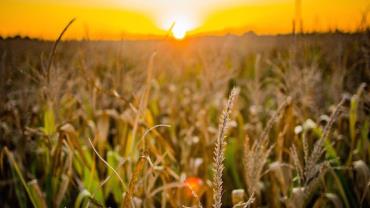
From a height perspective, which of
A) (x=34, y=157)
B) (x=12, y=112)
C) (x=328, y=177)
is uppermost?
(x=12, y=112)

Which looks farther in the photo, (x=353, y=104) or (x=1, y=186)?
(x=353, y=104)

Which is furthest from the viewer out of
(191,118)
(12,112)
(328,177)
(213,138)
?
(191,118)

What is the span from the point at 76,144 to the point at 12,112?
937 millimetres

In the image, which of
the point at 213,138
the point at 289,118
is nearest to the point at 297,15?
the point at 289,118

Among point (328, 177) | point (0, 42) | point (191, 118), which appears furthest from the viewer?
point (191, 118)

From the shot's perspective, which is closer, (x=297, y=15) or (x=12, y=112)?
(x=297, y=15)

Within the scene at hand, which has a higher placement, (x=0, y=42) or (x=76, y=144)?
(x=0, y=42)

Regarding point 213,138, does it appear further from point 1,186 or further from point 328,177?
point 1,186

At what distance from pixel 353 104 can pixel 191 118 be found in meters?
1.71

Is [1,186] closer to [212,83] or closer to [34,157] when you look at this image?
[34,157]

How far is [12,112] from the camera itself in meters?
3.12

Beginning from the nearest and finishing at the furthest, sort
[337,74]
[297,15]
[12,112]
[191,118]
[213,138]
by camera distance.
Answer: [297,15], [12,112], [213,138], [337,74], [191,118]

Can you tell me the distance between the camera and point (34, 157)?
3.21 metres

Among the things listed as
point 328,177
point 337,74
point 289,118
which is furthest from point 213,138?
point 337,74
